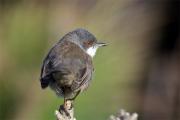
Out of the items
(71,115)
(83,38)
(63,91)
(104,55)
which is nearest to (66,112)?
(71,115)

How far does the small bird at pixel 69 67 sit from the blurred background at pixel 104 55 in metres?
1.53

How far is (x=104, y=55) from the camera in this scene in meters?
9.48

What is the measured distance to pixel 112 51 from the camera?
9.98m

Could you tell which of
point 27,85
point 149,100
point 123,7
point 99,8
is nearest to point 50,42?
point 27,85

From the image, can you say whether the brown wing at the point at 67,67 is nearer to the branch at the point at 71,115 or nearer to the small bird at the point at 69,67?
the small bird at the point at 69,67

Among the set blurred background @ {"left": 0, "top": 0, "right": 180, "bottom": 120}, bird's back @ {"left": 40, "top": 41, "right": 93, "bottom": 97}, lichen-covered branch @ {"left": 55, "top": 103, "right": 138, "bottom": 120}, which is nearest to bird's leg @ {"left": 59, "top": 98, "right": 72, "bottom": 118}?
lichen-covered branch @ {"left": 55, "top": 103, "right": 138, "bottom": 120}

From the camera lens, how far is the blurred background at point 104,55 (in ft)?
28.8

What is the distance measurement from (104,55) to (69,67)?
2.88 m

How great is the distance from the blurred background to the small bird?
60.1 inches

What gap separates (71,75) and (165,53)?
266 inches

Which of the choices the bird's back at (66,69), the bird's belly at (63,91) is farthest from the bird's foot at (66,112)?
the bird's back at (66,69)

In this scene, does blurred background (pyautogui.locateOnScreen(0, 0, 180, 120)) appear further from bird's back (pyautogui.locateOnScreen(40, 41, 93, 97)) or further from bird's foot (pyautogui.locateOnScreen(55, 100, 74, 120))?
bird's foot (pyautogui.locateOnScreen(55, 100, 74, 120))

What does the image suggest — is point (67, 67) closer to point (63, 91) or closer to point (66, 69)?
point (66, 69)

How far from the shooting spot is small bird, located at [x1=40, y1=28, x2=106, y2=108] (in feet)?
21.0
